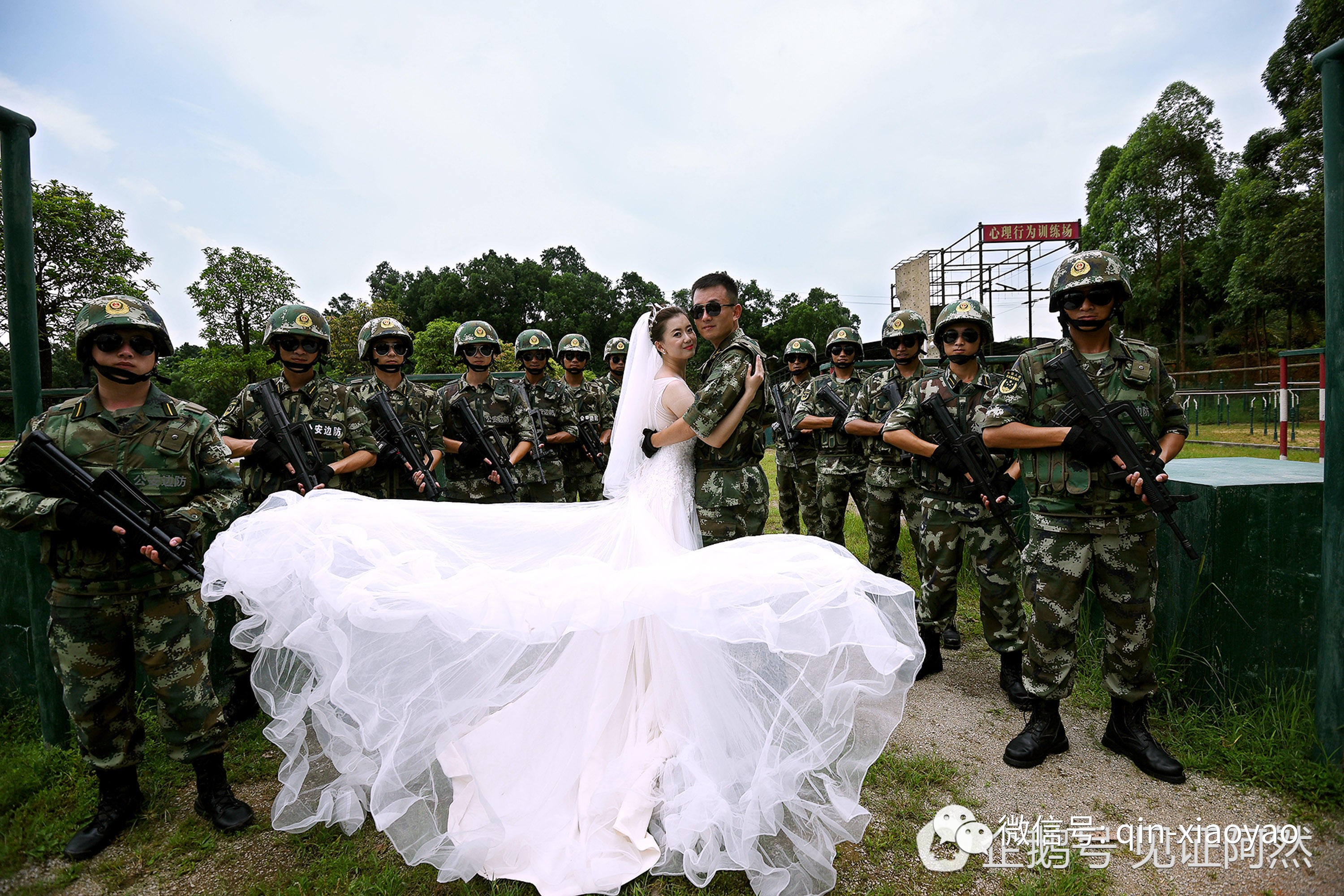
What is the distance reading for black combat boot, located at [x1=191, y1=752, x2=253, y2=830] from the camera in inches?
122

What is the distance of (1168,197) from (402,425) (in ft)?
133

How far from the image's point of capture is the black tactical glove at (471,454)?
645 centimetres

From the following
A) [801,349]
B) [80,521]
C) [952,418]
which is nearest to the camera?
[80,521]

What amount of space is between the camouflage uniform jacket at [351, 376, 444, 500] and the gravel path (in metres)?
4.42

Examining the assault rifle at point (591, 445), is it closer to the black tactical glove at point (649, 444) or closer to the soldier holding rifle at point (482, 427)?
the soldier holding rifle at point (482, 427)

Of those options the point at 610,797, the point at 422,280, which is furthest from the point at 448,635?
the point at 422,280

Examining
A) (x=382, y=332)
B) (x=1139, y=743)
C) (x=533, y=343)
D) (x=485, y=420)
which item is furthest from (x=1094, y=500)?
(x=533, y=343)

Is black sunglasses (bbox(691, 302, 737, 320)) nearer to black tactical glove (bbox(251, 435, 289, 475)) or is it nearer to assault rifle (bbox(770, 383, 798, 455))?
black tactical glove (bbox(251, 435, 289, 475))

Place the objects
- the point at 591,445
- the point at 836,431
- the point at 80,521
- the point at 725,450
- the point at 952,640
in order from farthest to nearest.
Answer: the point at 591,445
the point at 836,431
the point at 952,640
the point at 725,450
the point at 80,521

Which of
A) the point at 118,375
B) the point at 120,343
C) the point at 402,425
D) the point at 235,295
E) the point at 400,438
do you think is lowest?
the point at 400,438

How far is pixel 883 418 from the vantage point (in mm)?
5594

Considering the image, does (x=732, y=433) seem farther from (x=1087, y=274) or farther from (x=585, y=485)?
(x=585, y=485)

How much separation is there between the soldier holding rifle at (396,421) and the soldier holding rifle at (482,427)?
0.23 meters

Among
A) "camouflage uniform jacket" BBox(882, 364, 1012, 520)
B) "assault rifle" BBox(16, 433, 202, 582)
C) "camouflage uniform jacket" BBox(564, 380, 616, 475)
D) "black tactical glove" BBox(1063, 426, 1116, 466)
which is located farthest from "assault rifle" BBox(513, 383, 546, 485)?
"black tactical glove" BBox(1063, 426, 1116, 466)
